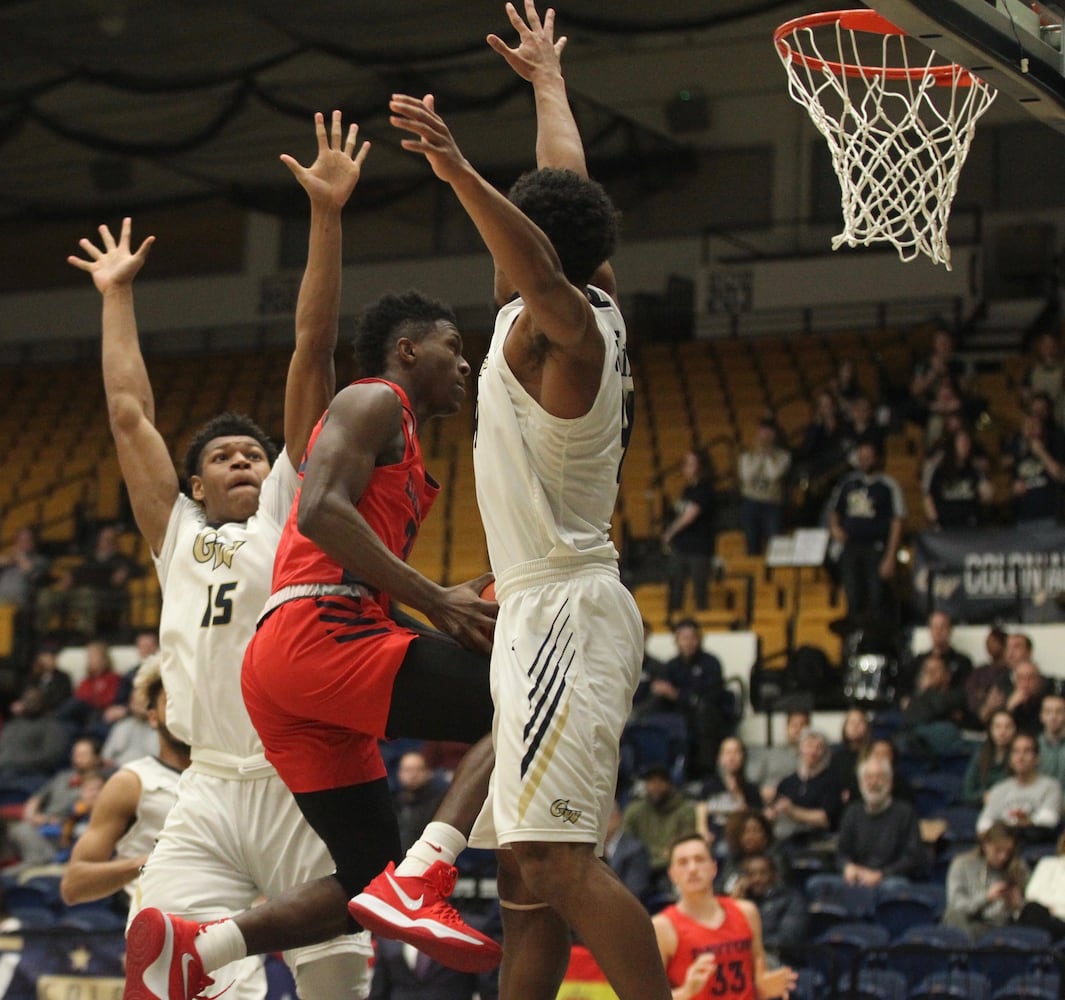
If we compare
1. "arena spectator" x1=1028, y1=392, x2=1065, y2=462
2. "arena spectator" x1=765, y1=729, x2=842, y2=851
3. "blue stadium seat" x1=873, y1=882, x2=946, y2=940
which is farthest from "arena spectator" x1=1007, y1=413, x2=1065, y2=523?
"blue stadium seat" x1=873, y1=882, x2=946, y2=940

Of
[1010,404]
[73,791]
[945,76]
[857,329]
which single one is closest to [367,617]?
[945,76]

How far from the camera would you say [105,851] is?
671 centimetres

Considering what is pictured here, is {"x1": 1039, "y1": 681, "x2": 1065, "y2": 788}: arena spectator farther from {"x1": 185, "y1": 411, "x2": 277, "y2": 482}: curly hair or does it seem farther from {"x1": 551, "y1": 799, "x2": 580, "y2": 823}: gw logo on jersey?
{"x1": 551, "y1": 799, "x2": 580, "y2": 823}: gw logo on jersey

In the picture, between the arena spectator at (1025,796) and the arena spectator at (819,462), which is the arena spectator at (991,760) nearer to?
the arena spectator at (1025,796)

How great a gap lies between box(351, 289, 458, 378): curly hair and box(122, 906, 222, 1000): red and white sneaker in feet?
5.52

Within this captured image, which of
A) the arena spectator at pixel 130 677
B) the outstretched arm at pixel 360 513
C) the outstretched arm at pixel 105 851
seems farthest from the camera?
the arena spectator at pixel 130 677

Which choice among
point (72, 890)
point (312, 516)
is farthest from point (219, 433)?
point (72, 890)

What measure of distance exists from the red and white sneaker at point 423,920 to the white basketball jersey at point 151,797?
7.58 feet

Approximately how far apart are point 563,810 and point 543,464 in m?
0.88

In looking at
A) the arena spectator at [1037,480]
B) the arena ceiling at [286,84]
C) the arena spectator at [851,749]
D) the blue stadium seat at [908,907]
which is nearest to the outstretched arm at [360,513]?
the blue stadium seat at [908,907]

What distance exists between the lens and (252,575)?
5.81 meters

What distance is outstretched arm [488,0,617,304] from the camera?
5109 millimetres

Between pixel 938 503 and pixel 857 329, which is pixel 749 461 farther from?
pixel 857 329

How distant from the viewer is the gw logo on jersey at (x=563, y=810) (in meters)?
4.43
